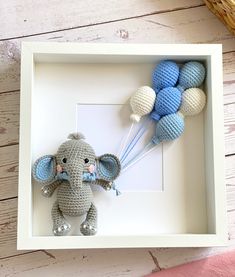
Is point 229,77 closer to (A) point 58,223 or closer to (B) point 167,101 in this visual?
(B) point 167,101

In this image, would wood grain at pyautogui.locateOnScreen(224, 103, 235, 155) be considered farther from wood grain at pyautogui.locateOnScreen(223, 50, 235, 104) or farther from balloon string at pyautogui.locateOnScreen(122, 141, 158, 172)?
balloon string at pyautogui.locateOnScreen(122, 141, 158, 172)

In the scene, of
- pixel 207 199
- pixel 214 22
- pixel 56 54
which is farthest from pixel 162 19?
pixel 207 199

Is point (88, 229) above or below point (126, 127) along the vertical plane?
below

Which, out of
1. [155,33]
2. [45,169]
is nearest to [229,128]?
[155,33]

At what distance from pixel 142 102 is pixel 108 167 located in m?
0.11

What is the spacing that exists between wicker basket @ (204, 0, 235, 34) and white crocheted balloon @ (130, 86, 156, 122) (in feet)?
0.53

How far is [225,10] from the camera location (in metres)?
0.78

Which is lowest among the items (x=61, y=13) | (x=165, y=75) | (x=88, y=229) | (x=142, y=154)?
(x=88, y=229)

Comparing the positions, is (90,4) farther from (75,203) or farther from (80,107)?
(75,203)

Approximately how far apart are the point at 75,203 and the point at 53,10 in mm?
312

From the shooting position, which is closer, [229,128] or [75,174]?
[75,174]

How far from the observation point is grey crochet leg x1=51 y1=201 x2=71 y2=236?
0.75 metres

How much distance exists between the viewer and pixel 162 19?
84 cm

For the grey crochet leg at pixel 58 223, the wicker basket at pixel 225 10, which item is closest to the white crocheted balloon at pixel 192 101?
the wicker basket at pixel 225 10
